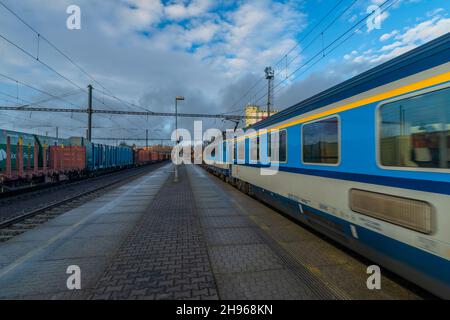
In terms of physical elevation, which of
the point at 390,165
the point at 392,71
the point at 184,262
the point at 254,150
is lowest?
the point at 184,262

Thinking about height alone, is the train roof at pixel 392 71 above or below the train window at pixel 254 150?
above

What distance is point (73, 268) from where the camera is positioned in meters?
4.12

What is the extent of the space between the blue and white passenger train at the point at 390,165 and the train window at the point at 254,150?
3.68 meters

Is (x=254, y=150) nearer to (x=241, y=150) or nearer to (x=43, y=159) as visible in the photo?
(x=241, y=150)

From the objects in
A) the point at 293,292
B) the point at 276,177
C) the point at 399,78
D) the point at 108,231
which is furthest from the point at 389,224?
the point at 108,231

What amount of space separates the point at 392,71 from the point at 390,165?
124 centimetres

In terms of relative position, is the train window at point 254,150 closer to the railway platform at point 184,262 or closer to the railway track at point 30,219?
the railway platform at point 184,262

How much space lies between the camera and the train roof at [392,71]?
2674 mm

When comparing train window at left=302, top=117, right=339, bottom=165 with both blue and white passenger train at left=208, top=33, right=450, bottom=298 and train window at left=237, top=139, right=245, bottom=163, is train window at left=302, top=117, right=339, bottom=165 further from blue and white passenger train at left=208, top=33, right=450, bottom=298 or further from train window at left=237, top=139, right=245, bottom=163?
train window at left=237, top=139, right=245, bottom=163

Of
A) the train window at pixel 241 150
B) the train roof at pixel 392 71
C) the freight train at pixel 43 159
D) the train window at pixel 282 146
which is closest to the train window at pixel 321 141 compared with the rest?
the train roof at pixel 392 71

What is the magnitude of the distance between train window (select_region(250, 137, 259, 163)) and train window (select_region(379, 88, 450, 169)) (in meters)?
5.60

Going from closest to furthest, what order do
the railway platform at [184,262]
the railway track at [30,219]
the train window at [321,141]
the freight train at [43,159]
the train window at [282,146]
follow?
the railway platform at [184,262], the train window at [321,141], the railway track at [30,219], the train window at [282,146], the freight train at [43,159]

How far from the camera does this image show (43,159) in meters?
16.1

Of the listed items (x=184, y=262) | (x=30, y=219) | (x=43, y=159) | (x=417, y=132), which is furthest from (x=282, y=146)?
(x=43, y=159)
